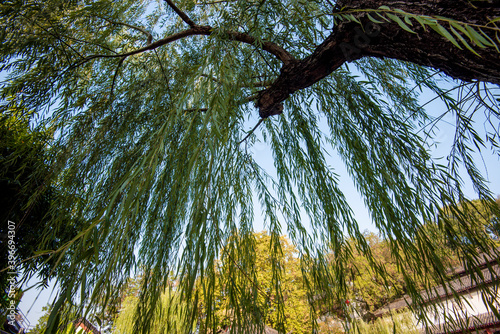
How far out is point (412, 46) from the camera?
72 centimetres

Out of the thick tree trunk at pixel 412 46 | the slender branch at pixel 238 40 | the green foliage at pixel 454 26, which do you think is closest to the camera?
the green foliage at pixel 454 26

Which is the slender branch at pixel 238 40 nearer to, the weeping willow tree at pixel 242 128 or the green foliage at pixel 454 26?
the weeping willow tree at pixel 242 128

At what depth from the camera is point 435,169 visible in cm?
86

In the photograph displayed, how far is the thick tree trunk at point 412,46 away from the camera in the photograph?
59 cm

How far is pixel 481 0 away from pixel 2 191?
8.69 ft

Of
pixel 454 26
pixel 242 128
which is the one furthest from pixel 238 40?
pixel 454 26

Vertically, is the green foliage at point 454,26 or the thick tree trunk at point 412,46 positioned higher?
the thick tree trunk at point 412,46

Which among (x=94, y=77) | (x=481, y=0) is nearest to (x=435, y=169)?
(x=481, y=0)

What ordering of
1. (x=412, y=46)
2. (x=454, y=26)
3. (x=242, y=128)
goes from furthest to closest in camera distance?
(x=242, y=128), (x=412, y=46), (x=454, y=26)

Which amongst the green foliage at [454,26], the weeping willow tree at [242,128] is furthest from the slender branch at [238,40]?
the green foliage at [454,26]

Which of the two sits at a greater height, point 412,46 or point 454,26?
point 412,46

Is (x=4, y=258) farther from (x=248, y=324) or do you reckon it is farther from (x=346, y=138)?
(x=346, y=138)

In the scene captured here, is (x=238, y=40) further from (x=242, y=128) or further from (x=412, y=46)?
(x=412, y=46)

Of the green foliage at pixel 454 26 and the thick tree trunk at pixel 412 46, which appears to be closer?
the green foliage at pixel 454 26
